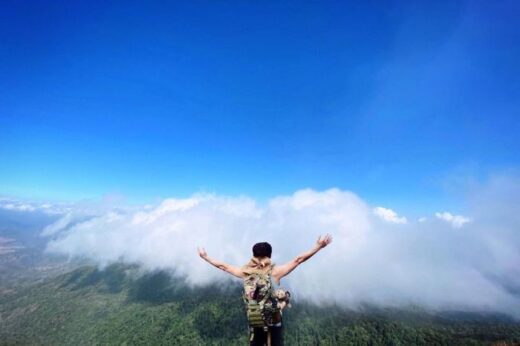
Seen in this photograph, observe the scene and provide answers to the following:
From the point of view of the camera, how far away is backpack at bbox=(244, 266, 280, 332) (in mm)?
8547

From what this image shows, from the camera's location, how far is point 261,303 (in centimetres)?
861

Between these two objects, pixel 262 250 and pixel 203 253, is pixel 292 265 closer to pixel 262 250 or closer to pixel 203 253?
pixel 262 250

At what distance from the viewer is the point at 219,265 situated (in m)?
10.2

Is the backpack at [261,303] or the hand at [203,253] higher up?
the hand at [203,253]

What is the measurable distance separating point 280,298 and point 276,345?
125 cm

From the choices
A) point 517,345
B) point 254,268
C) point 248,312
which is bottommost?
point 517,345

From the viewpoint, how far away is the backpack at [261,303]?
855 cm

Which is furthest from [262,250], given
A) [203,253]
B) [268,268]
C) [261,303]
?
[203,253]

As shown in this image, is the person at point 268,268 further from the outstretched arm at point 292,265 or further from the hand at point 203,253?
the hand at point 203,253

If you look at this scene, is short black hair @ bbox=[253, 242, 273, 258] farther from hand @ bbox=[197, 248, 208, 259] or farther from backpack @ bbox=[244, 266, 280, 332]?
hand @ bbox=[197, 248, 208, 259]

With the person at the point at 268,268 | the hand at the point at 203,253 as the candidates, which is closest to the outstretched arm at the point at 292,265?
the person at the point at 268,268

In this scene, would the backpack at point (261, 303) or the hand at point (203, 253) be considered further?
the hand at point (203, 253)

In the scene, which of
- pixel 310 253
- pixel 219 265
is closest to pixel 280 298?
pixel 310 253

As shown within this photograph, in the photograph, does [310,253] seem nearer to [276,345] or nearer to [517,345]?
[276,345]
